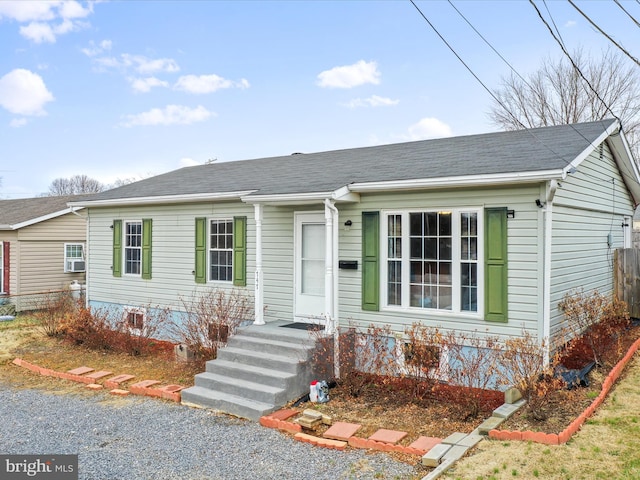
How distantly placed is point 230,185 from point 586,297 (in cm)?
693

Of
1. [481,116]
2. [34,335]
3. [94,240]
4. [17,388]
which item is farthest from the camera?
[481,116]

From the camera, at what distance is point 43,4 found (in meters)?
11.3

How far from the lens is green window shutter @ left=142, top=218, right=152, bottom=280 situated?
10766 mm

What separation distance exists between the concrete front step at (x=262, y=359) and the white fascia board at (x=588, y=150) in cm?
436

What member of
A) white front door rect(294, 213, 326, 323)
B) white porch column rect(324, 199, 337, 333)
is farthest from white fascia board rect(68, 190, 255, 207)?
white porch column rect(324, 199, 337, 333)

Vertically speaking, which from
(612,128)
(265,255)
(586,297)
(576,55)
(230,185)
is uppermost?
(576,55)

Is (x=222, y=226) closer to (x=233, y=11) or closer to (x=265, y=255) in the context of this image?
(x=265, y=255)

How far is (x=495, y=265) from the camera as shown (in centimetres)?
648

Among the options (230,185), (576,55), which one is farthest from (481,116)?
(230,185)

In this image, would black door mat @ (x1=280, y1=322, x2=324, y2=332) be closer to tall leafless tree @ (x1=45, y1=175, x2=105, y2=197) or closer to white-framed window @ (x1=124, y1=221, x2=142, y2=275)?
white-framed window @ (x1=124, y1=221, x2=142, y2=275)

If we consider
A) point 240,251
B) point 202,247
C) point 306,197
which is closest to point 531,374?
point 306,197

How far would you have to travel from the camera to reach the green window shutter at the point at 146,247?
10.8 meters

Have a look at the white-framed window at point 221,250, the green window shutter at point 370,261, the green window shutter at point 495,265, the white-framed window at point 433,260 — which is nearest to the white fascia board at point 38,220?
the white-framed window at point 221,250

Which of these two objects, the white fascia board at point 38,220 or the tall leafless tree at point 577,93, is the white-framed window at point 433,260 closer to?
the white fascia board at point 38,220
